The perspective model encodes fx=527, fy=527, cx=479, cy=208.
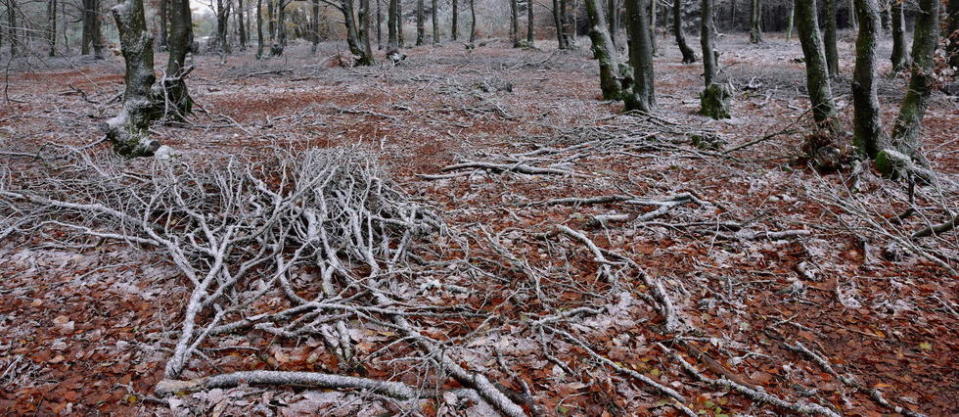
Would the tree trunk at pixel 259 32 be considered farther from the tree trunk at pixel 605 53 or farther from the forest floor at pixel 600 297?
the forest floor at pixel 600 297

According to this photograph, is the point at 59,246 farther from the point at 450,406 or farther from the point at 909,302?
the point at 909,302

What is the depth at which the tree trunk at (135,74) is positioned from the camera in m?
7.35

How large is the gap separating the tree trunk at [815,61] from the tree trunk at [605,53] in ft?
15.8

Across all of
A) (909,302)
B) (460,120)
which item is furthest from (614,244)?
(460,120)

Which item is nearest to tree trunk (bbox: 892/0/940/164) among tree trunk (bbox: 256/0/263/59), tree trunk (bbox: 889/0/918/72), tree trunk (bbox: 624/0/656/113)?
tree trunk (bbox: 624/0/656/113)

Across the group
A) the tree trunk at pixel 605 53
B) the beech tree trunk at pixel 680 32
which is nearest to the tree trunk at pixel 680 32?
the beech tree trunk at pixel 680 32

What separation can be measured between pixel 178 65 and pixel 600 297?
9.58 m

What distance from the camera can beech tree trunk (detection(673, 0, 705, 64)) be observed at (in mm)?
17062

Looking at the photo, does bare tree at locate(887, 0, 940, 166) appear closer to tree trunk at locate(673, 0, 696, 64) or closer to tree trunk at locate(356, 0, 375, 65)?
tree trunk at locate(673, 0, 696, 64)

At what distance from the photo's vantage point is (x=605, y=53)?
38.7ft

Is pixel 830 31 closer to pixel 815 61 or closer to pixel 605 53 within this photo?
pixel 605 53

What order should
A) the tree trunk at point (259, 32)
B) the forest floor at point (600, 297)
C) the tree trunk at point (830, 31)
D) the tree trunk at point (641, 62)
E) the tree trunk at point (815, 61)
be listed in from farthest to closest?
the tree trunk at point (259, 32) < the tree trunk at point (830, 31) < the tree trunk at point (641, 62) < the tree trunk at point (815, 61) < the forest floor at point (600, 297)

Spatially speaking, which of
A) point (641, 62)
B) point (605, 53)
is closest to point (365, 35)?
point (605, 53)

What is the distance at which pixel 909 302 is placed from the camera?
390 cm
